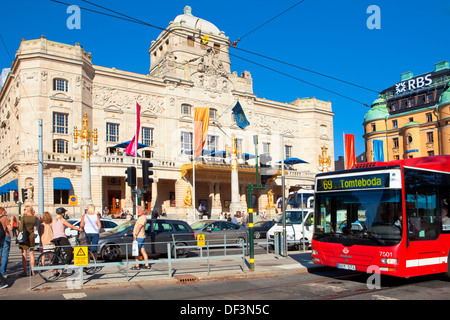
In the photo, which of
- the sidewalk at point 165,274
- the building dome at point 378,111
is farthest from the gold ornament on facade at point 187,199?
the building dome at point 378,111

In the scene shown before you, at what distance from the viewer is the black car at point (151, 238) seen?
14828mm

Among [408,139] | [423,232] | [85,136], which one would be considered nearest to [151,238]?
[423,232]

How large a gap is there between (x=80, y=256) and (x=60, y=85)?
108ft

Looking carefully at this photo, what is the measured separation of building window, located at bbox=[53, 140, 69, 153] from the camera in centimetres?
3900

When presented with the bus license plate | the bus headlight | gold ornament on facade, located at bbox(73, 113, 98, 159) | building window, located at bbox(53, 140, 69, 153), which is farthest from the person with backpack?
building window, located at bbox(53, 140, 69, 153)

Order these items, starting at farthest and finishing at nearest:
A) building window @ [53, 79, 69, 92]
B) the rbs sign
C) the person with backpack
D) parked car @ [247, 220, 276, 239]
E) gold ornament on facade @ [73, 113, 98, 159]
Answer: the rbs sign
building window @ [53, 79, 69, 92]
gold ornament on facade @ [73, 113, 98, 159]
parked car @ [247, 220, 276, 239]
the person with backpack

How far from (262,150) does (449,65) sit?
1368 inches

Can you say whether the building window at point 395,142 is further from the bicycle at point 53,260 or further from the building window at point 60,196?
the bicycle at point 53,260

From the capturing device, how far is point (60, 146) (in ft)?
129

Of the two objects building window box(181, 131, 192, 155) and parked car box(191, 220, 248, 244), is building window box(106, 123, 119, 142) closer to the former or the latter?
building window box(181, 131, 192, 155)

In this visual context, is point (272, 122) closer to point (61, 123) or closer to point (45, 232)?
point (61, 123)

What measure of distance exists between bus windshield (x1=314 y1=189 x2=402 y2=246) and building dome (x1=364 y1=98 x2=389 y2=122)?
205 ft

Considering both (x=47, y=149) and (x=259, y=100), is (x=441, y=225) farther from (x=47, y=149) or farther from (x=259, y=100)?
(x=259, y=100)

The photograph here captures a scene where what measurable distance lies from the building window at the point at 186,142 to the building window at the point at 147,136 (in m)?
3.69
